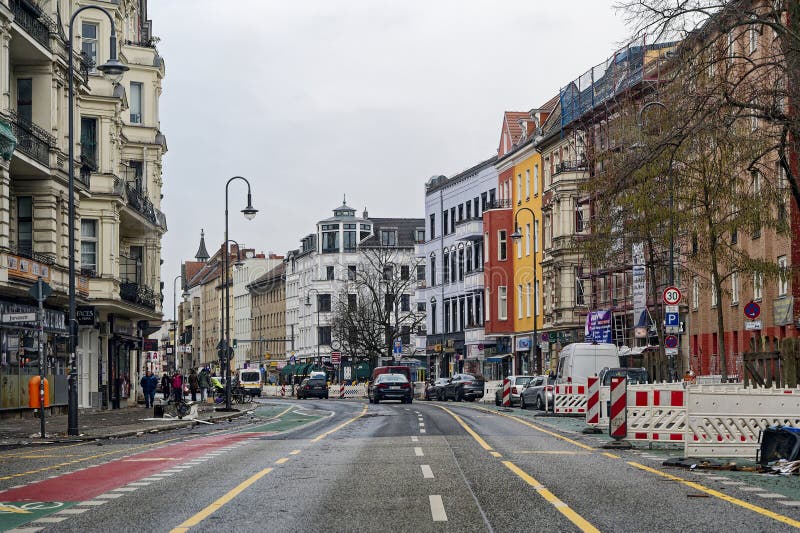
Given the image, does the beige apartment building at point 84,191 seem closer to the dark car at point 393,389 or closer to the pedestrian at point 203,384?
the pedestrian at point 203,384

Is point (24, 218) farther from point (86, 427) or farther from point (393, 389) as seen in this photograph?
point (393, 389)

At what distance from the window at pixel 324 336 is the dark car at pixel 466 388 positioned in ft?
251

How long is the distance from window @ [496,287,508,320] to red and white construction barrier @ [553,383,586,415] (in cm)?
4574

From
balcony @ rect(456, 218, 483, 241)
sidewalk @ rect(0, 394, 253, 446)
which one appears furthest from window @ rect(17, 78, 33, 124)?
balcony @ rect(456, 218, 483, 241)

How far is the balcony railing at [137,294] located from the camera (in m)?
55.0

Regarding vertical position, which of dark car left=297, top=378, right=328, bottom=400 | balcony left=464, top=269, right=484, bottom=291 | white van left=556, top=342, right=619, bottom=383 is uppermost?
balcony left=464, top=269, right=484, bottom=291

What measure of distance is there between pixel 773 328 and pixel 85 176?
2509cm

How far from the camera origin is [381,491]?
15.8 meters

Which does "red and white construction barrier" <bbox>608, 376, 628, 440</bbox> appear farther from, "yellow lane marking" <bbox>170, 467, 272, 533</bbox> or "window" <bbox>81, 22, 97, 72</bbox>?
"window" <bbox>81, 22, 97, 72</bbox>

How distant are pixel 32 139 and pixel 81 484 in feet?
80.2

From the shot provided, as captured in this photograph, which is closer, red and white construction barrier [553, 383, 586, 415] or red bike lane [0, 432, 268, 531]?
red bike lane [0, 432, 268, 531]

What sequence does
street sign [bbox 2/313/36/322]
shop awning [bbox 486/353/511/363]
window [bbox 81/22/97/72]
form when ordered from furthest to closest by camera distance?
shop awning [bbox 486/353/511/363] → window [bbox 81/22/97/72] → street sign [bbox 2/313/36/322]

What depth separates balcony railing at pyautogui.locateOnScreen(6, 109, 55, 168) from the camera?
1527 inches

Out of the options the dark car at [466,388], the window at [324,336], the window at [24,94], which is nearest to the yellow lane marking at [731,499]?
the window at [24,94]
